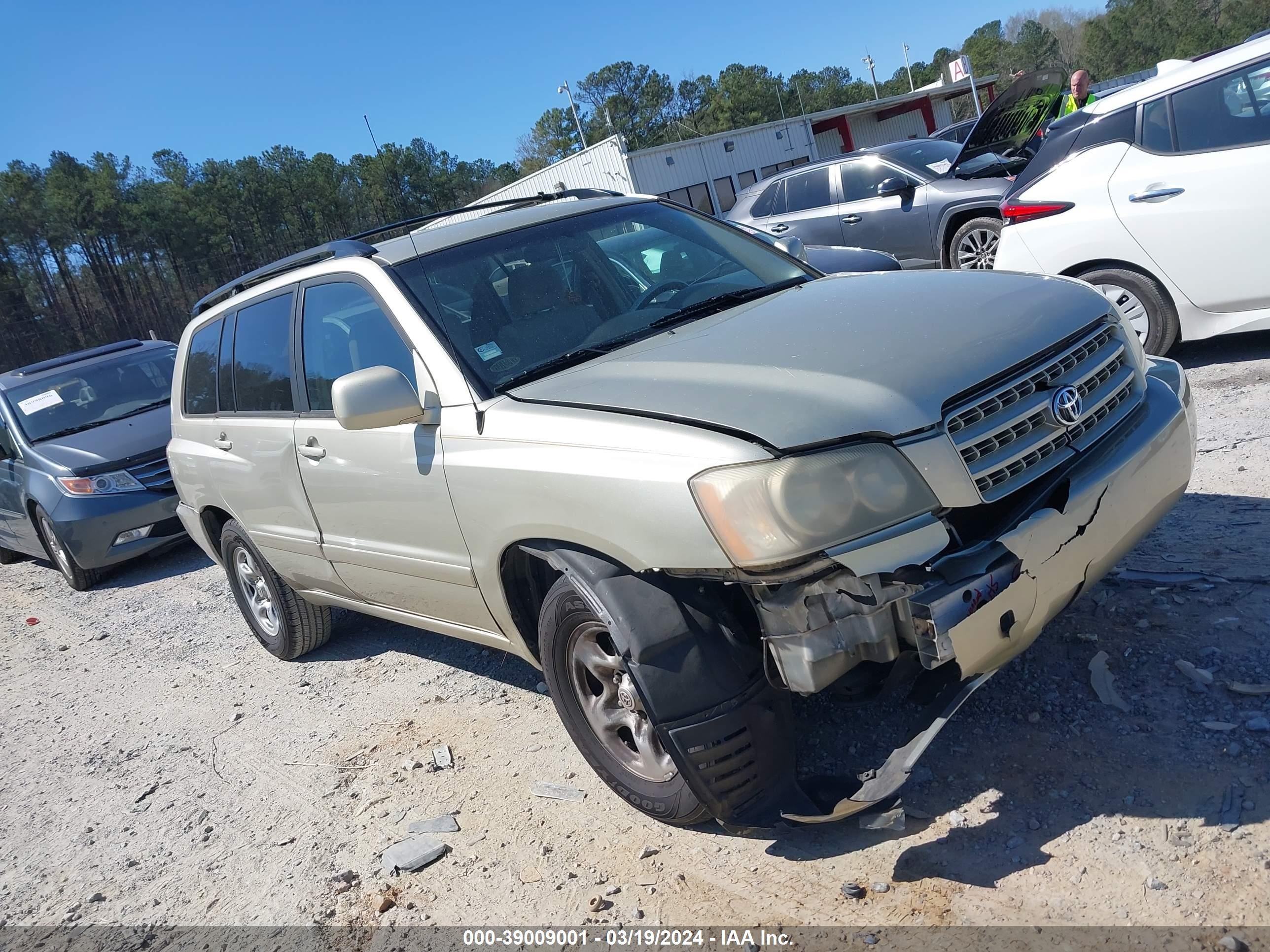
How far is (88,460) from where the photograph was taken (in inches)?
324

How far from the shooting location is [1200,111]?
5.46 meters

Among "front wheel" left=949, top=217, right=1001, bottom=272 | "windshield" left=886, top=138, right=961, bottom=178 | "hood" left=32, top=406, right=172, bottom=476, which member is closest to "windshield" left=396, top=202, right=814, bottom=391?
"hood" left=32, top=406, right=172, bottom=476

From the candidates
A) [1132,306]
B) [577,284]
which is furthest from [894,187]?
[577,284]

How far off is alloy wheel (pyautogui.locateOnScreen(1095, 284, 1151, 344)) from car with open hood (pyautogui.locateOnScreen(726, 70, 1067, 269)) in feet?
9.49

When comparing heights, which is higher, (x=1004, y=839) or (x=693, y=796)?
(x=693, y=796)

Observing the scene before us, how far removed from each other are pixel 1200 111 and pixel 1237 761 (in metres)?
4.24

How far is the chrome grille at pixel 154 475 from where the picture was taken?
325 inches

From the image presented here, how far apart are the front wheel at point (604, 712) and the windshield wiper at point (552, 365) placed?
697mm

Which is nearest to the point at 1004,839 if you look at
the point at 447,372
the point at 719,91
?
the point at 447,372

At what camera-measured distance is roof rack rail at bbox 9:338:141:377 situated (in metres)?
9.41

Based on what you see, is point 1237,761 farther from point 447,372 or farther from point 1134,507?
point 447,372

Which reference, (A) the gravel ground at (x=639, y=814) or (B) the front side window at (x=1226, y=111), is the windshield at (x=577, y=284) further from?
(B) the front side window at (x=1226, y=111)

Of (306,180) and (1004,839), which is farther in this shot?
(306,180)

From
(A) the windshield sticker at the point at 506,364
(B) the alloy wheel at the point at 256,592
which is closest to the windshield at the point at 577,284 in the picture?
(A) the windshield sticker at the point at 506,364
